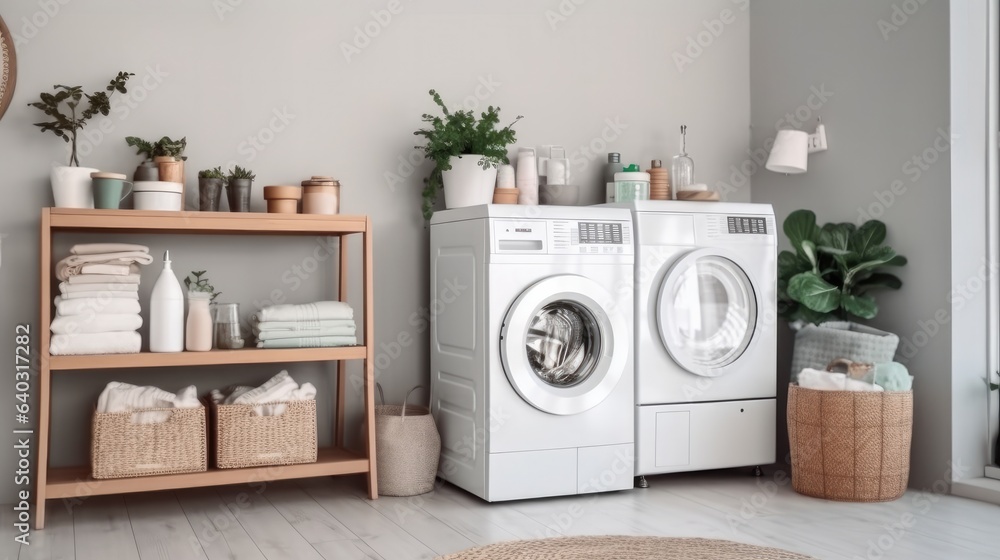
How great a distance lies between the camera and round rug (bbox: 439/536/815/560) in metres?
2.42

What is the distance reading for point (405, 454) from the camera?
3.29 metres

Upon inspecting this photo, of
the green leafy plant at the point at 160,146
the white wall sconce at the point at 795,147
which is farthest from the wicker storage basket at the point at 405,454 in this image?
the white wall sconce at the point at 795,147

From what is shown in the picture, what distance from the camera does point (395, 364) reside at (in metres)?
3.67

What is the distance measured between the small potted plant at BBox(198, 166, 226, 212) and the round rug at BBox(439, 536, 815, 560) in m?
1.53

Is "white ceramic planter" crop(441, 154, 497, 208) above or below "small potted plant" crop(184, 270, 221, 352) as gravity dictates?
above

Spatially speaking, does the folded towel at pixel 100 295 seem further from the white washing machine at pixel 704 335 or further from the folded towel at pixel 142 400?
the white washing machine at pixel 704 335

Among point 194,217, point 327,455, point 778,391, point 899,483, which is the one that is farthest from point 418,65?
point 899,483

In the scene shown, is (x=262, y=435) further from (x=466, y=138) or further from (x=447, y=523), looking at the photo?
(x=466, y=138)

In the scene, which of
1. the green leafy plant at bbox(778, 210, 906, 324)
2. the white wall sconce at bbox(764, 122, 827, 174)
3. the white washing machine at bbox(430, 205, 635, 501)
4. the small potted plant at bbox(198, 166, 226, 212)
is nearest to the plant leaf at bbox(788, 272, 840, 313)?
the green leafy plant at bbox(778, 210, 906, 324)

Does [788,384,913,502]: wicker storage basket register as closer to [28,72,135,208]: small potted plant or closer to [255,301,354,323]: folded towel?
[255,301,354,323]: folded towel

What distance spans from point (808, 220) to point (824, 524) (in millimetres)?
1309

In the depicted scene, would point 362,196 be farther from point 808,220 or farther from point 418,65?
point 808,220

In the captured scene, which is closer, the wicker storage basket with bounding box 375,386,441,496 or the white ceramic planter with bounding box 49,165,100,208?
the white ceramic planter with bounding box 49,165,100,208

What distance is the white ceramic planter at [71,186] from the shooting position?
3008 millimetres
